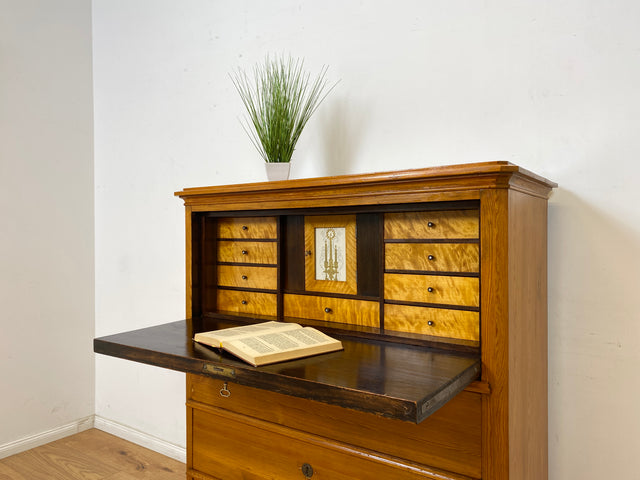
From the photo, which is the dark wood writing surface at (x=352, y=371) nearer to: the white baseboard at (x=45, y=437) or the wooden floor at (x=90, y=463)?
the wooden floor at (x=90, y=463)

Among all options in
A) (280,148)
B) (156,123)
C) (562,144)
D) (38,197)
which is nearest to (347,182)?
(280,148)

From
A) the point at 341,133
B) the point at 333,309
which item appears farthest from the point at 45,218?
the point at 333,309

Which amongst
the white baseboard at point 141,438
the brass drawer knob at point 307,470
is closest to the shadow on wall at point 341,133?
the brass drawer knob at point 307,470

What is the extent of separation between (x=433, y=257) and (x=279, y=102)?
69 centimetres

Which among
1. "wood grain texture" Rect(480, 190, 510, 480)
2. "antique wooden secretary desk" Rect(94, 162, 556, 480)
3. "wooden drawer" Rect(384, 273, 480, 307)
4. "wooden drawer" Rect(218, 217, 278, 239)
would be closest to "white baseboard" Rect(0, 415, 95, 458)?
"antique wooden secretary desk" Rect(94, 162, 556, 480)

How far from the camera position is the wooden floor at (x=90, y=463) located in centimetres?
204

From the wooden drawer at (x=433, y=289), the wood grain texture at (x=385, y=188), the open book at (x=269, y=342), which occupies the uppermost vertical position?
the wood grain texture at (x=385, y=188)

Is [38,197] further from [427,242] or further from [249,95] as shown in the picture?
[427,242]

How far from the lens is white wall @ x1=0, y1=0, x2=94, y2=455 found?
222cm

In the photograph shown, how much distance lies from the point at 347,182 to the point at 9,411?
2029mm

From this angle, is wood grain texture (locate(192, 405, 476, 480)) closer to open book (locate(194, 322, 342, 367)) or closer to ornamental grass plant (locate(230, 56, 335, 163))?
open book (locate(194, 322, 342, 367))

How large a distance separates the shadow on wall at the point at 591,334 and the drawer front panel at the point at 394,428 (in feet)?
1.33

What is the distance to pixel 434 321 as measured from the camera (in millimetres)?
1231

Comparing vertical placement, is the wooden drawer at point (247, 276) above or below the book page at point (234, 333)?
above
